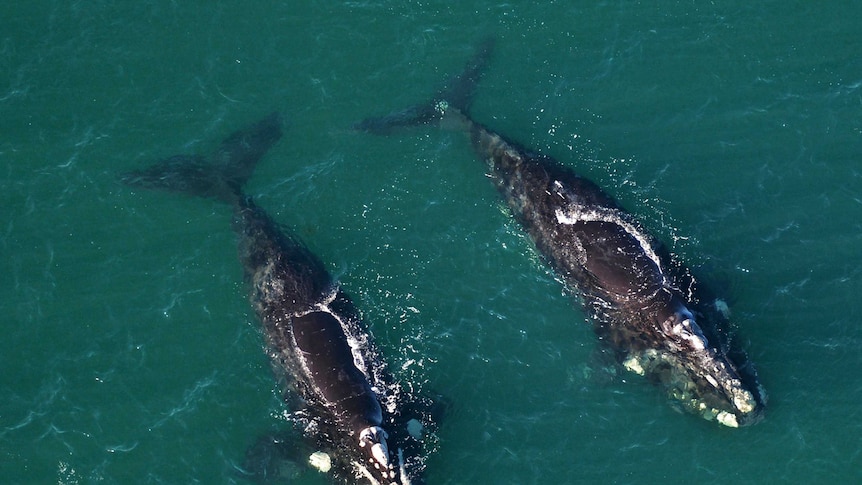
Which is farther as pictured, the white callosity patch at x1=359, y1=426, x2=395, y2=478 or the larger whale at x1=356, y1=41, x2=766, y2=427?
the larger whale at x1=356, y1=41, x2=766, y2=427

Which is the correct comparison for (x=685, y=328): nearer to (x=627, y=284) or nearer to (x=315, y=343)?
(x=627, y=284)

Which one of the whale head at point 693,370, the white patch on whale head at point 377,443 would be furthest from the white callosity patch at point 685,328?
the white patch on whale head at point 377,443

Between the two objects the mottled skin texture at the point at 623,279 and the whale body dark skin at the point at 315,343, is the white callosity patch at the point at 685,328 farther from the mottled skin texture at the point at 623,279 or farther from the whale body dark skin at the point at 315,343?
the whale body dark skin at the point at 315,343

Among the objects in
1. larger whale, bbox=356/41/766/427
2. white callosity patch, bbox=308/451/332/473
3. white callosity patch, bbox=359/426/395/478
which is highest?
larger whale, bbox=356/41/766/427

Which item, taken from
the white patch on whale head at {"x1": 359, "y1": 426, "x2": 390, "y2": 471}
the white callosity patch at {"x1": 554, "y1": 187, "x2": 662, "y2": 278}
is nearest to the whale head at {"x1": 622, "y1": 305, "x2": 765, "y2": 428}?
the white callosity patch at {"x1": 554, "y1": 187, "x2": 662, "y2": 278}

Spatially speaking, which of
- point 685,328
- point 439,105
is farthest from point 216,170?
point 685,328

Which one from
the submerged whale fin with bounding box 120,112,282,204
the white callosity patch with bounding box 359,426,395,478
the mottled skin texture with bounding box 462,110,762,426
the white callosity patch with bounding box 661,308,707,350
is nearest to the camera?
the white callosity patch with bounding box 359,426,395,478

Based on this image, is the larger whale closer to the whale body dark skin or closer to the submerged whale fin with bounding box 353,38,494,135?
the submerged whale fin with bounding box 353,38,494,135
